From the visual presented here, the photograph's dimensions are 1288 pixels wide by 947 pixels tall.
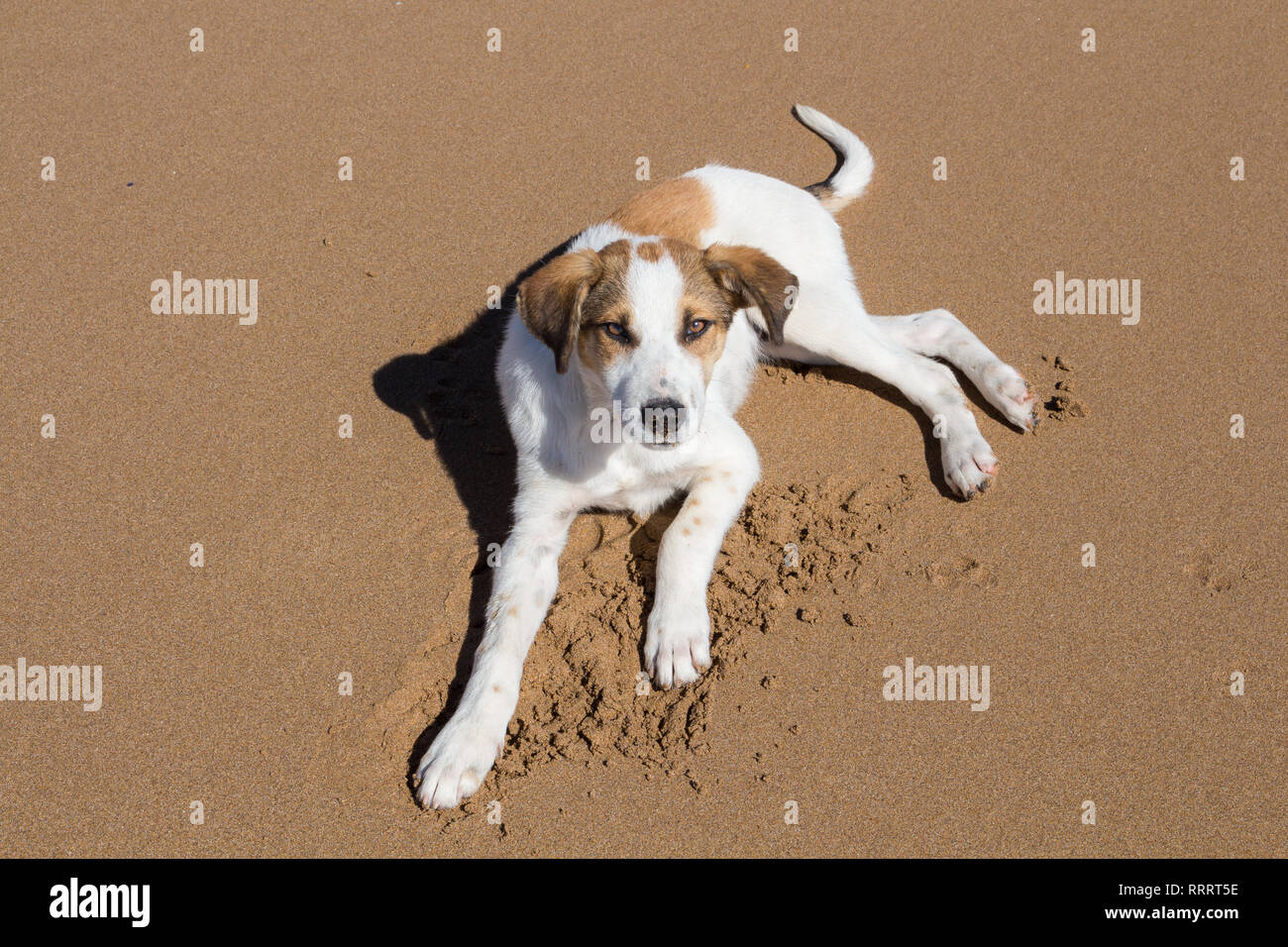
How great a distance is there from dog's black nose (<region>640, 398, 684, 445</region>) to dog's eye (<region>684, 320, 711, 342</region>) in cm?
41

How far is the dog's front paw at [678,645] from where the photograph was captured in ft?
13.0

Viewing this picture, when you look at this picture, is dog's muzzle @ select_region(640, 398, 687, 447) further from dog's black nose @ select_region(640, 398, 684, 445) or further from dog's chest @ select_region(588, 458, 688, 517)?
dog's chest @ select_region(588, 458, 688, 517)

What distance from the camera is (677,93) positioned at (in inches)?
274

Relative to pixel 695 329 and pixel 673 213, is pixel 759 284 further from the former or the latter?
pixel 673 213

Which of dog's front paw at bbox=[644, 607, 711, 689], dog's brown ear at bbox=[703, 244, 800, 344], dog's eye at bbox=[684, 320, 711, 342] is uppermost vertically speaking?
dog's brown ear at bbox=[703, 244, 800, 344]

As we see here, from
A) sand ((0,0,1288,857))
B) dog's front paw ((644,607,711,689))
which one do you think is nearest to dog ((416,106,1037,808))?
dog's front paw ((644,607,711,689))

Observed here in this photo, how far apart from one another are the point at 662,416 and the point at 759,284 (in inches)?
33.7

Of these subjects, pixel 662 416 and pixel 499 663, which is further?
pixel 499 663

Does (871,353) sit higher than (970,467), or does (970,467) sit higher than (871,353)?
(871,353)

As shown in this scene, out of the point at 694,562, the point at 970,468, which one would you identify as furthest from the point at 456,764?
the point at 970,468

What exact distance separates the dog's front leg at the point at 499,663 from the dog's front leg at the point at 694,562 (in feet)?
1.58

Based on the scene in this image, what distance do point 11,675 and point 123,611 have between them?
481 mm

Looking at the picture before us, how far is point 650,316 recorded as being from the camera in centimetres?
380

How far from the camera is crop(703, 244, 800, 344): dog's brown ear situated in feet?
13.4
